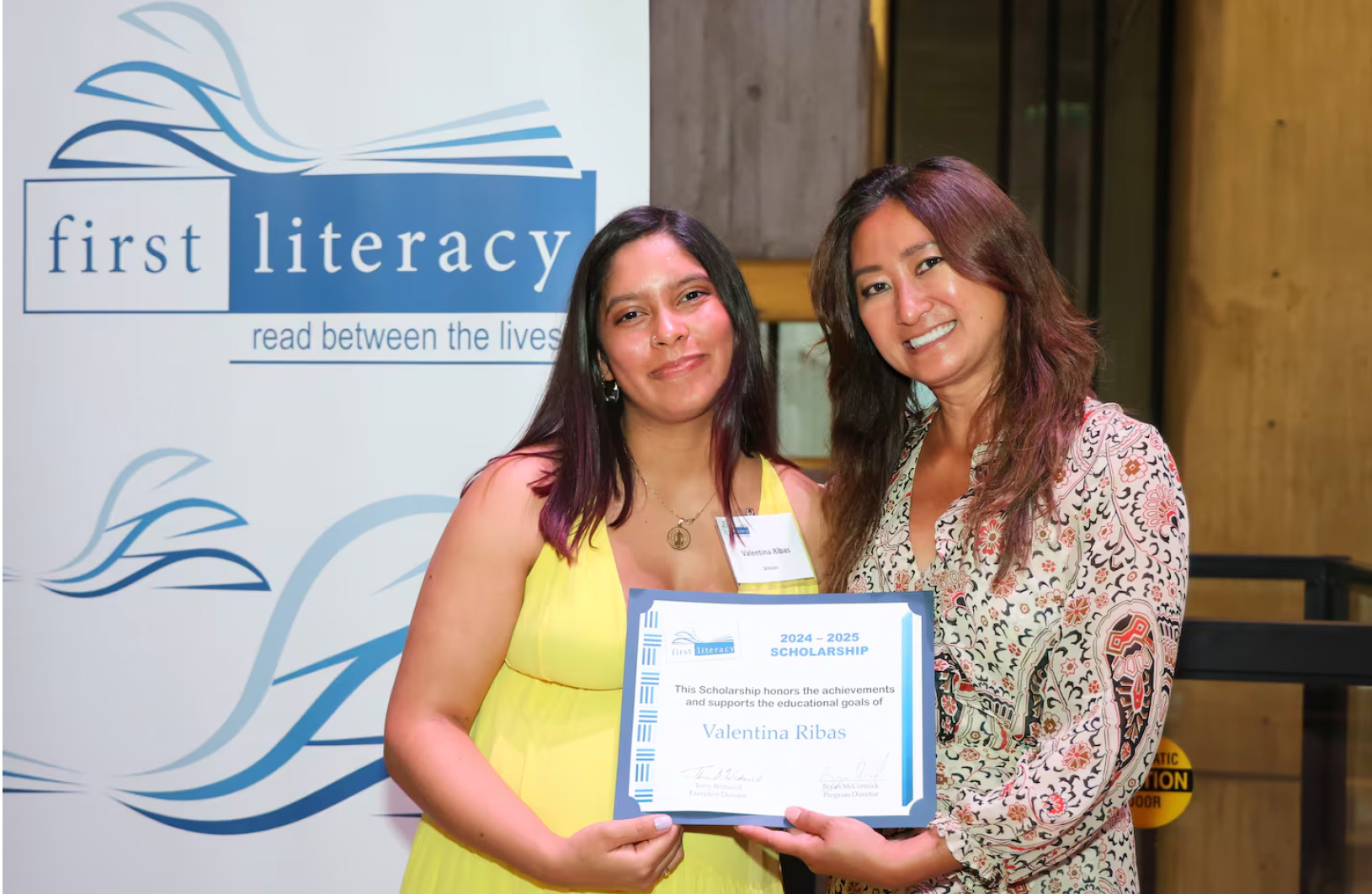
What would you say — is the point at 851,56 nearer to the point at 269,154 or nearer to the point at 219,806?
the point at 269,154

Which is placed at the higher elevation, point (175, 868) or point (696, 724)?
point (696, 724)

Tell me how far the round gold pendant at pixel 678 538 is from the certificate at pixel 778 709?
0.87 feet

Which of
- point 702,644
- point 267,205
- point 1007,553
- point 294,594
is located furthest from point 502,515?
point 267,205

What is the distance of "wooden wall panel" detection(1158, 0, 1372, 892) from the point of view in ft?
17.8

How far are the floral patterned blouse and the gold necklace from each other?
0.41 m

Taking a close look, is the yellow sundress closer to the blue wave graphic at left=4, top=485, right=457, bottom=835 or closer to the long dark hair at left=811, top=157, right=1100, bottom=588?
the long dark hair at left=811, top=157, right=1100, bottom=588

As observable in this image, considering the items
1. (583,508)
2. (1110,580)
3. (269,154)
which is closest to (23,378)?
(269,154)

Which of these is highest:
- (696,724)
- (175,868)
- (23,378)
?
(23,378)

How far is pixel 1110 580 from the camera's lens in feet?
4.98

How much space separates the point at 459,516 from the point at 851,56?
1698mm

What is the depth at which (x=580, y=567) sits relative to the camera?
74.3 inches

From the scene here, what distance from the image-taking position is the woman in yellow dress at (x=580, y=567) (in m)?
1.85

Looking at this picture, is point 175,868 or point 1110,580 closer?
point 1110,580
